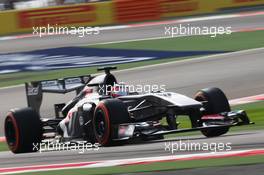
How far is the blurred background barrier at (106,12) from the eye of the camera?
28594 millimetres

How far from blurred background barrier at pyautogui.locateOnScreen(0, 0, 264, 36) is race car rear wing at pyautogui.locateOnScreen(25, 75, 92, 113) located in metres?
17.2

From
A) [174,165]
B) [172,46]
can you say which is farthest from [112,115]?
[172,46]

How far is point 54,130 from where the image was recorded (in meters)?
11.3

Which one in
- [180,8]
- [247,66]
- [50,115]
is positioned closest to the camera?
[50,115]

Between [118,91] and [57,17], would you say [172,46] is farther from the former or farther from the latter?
[118,91]

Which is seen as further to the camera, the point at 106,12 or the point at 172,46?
the point at 106,12

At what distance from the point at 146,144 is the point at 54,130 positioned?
1.68 m

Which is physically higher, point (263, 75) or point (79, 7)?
point (79, 7)

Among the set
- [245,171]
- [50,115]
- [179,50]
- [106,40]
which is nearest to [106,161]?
[245,171]

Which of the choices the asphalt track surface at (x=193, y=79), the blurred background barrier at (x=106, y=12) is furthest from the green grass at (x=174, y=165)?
the blurred background barrier at (x=106, y=12)

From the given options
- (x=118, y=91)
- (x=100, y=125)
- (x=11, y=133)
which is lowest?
(x=11, y=133)

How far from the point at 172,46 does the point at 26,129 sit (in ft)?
41.1

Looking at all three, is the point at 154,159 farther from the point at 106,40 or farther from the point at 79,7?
A: the point at 79,7

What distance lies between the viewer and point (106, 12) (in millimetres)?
29000
